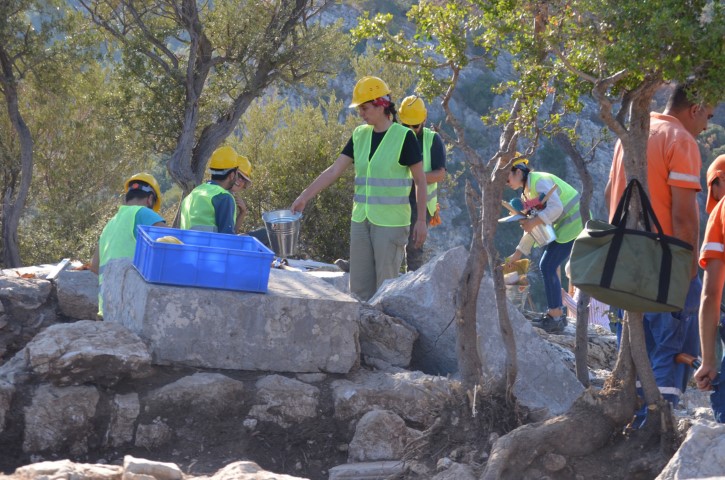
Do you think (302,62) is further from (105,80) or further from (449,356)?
(449,356)

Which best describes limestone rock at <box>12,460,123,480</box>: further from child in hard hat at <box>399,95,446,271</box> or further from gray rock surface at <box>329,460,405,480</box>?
child in hard hat at <box>399,95,446,271</box>

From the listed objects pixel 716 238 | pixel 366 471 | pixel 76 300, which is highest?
pixel 716 238

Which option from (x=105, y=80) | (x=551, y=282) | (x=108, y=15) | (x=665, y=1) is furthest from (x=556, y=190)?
(x=105, y=80)

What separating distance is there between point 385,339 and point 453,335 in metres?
0.48

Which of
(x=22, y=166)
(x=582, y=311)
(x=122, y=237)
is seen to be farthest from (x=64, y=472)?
(x=22, y=166)

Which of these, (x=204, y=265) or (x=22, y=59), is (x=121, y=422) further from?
(x=22, y=59)

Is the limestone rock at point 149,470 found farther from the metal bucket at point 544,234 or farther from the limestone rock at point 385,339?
the metal bucket at point 544,234

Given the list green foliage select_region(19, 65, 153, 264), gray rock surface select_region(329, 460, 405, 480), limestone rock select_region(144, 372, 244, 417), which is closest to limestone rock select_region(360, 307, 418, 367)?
limestone rock select_region(144, 372, 244, 417)

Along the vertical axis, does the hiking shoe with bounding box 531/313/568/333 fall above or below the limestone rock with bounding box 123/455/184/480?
below

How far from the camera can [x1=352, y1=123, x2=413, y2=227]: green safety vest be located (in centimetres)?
664

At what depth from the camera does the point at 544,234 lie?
819 cm

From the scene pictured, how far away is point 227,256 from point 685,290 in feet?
7.77

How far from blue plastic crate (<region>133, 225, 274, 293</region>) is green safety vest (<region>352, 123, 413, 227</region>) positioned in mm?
1649

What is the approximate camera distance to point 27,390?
4.73 meters
